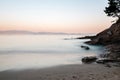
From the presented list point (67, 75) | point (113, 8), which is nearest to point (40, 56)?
point (67, 75)

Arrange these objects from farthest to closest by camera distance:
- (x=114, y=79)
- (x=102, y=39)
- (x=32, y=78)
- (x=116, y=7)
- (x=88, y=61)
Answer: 1. (x=102, y=39)
2. (x=116, y=7)
3. (x=88, y=61)
4. (x=32, y=78)
5. (x=114, y=79)

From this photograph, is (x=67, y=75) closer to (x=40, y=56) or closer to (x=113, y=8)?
(x=40, y=56)

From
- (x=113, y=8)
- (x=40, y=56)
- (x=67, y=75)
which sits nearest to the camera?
(x=67, y=75)

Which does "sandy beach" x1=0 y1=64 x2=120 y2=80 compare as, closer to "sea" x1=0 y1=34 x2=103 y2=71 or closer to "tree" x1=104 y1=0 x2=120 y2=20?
"sea" x1=0 y1=34 x2=103 y2=71

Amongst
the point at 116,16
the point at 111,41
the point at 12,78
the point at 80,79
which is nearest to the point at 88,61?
the point at 80,79

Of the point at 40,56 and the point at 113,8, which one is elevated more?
the point at 113,8

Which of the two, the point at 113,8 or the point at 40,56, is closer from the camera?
the point at 40,56

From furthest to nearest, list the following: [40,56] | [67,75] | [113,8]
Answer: [113,8]
[40,56]
[67,75]

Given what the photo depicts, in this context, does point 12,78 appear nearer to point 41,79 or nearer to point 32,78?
point 32,78

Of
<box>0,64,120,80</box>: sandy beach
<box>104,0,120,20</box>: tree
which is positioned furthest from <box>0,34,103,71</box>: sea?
<box>104,0,120,20</box>: tree

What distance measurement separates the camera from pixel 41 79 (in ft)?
32.3

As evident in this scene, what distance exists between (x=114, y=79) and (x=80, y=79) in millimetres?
1866

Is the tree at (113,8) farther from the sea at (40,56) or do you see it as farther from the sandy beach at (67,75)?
the sandy beach at (67,75)

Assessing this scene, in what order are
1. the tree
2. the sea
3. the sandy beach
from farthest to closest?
the tree → the sea → the sandy beach
